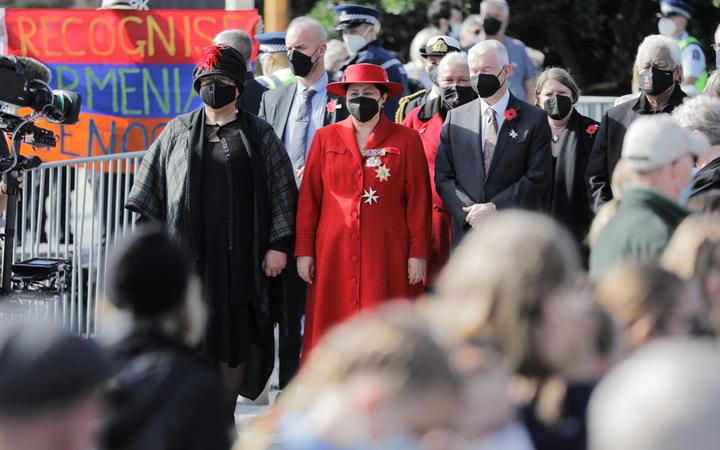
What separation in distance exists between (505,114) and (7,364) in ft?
18.3

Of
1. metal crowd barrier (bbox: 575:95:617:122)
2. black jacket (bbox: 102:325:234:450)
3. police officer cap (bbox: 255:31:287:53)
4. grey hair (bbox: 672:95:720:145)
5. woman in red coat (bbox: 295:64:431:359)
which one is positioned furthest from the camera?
metal crowd barrier (bbox: 575:95:617:122)

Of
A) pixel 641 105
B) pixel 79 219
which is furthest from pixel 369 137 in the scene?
pixel 79 219

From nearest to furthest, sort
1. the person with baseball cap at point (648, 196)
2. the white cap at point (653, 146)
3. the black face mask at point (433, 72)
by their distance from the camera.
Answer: the person with baseball cap at point (648, 196) < the white cap at point (653, 146) < the black face mask at point (433, 72)

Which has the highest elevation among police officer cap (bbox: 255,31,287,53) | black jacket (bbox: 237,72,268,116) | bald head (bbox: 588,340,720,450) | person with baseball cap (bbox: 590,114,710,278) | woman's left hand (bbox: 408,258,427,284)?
police officer cap (bbox: 255,31,287,53)

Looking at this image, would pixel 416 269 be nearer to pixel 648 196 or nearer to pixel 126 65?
pixel 648 196

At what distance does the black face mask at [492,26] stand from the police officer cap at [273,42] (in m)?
1.82

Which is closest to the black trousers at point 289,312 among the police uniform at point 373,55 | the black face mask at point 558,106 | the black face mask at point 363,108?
the black face mask at point 363,108

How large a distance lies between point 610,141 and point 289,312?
2136 mm

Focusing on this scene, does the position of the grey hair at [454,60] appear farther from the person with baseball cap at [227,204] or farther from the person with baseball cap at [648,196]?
the person with baseball cap at [648,196]

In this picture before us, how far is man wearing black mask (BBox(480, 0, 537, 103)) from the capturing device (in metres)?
11.2

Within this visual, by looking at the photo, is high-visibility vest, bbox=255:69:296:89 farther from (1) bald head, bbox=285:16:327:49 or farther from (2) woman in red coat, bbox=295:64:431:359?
(2) woman in red coat, bbox=295:64:431:359

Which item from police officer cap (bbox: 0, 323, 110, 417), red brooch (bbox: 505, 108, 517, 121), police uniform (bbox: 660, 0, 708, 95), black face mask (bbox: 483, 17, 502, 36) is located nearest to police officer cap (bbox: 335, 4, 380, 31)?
black face mask (bbox: 483, 17, 502, 36)

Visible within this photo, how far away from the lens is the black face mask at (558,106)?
27.4 feet

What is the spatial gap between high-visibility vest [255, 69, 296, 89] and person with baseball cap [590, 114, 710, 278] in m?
5.20
